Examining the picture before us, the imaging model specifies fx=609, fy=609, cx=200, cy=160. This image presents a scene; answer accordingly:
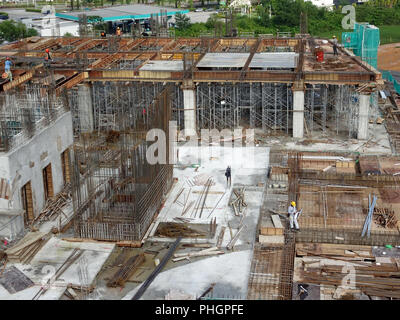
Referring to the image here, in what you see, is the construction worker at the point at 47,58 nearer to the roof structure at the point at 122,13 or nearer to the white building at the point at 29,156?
the white building at the point at 29,156

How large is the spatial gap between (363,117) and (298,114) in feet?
12.8

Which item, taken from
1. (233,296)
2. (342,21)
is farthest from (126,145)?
(342,21)

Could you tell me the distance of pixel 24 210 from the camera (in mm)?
25906

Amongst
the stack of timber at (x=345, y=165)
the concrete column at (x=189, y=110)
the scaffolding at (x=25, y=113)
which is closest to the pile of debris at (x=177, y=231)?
the scaffolding at (x=25, y=113)

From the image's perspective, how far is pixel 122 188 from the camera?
26875 mm

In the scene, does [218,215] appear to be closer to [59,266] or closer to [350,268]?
[350,268]

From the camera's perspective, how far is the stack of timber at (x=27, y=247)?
2389 cm

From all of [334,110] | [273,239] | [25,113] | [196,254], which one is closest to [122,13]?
[334,110]

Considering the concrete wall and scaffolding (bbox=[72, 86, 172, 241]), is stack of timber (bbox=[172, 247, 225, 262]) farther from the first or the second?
the concrete wall

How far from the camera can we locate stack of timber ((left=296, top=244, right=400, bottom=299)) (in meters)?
21.3

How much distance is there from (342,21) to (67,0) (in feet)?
187

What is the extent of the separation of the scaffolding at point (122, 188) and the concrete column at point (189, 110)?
1106cm

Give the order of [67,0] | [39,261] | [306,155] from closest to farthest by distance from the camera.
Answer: [39,261] → [306,155] → [67,0]

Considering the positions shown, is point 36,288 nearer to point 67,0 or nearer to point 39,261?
point 39,261
